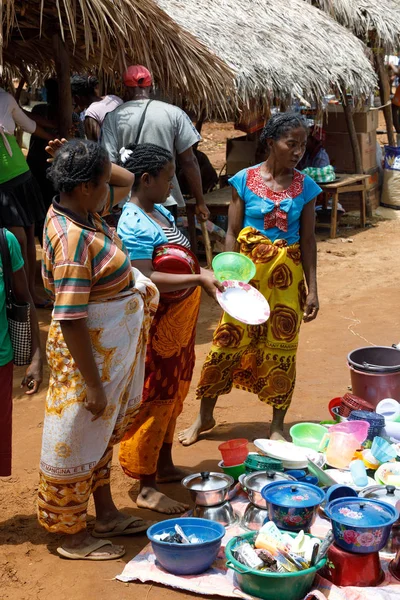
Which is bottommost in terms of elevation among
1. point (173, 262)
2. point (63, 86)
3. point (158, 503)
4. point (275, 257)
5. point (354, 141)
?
point (158, 503)

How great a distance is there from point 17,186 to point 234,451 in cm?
322

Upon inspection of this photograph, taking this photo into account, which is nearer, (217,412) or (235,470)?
(235,470)

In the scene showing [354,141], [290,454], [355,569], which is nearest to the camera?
[355,569]

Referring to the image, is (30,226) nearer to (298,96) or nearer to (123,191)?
(123,191)

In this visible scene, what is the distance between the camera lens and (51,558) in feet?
10.8

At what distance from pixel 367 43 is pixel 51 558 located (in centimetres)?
993

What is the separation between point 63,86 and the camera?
21.8ft

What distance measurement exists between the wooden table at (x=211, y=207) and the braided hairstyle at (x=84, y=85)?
1464mm

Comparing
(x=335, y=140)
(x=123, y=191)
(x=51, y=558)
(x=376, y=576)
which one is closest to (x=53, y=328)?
(x=123, y=191)

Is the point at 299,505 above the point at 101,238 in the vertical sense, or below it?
below

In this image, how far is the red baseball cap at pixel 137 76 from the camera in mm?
6176

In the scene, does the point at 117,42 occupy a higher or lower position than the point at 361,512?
higher

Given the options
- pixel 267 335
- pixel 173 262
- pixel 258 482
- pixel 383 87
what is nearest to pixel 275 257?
pixel 267 335

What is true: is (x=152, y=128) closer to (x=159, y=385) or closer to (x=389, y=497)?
(x=159, y=385)
